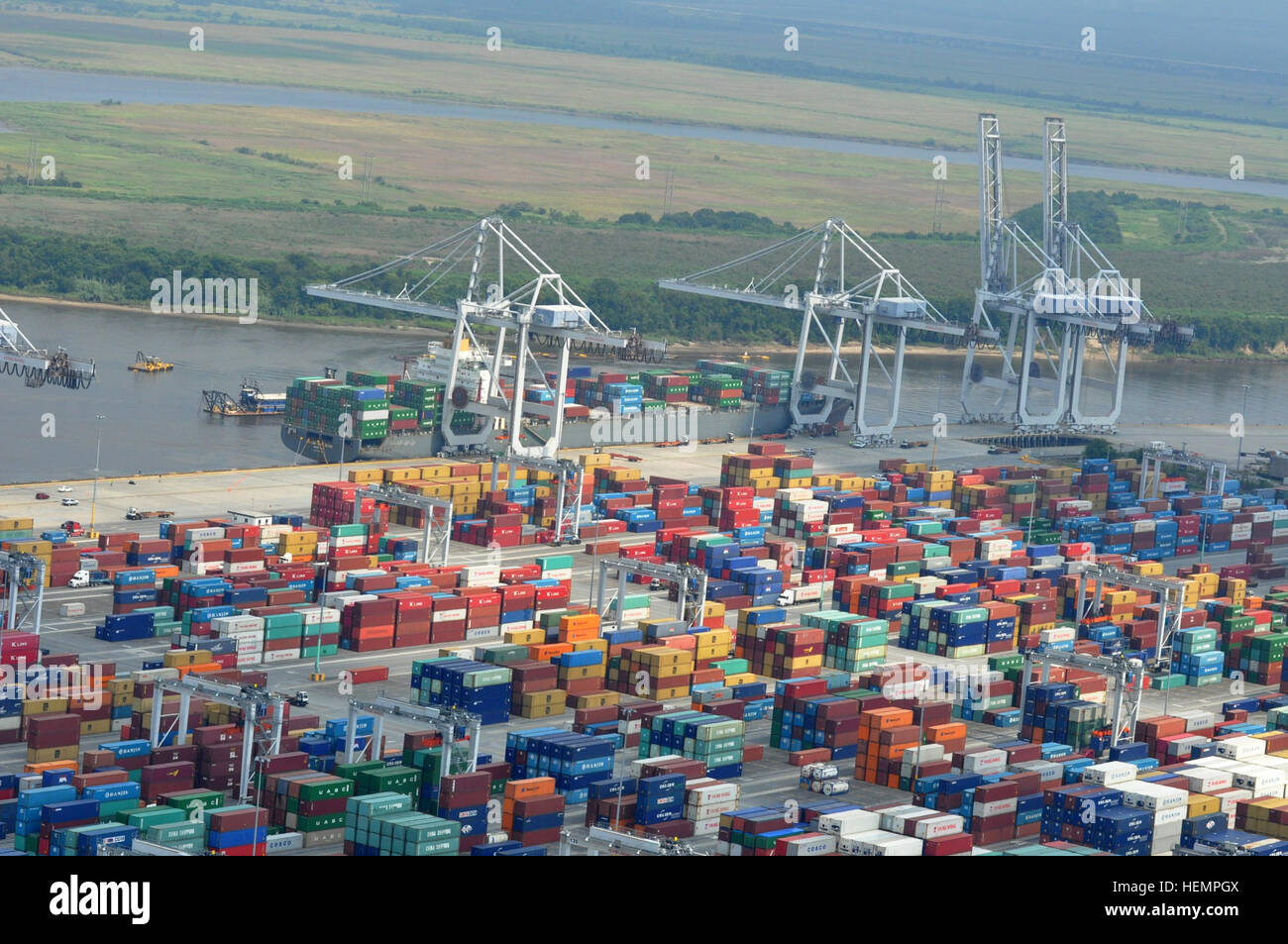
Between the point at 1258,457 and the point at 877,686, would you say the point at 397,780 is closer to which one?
the point at 877,686

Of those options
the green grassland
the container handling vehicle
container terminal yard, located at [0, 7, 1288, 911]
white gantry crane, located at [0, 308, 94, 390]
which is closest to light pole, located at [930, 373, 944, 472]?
container terminal yard, located at [0, 7, 1288, 911]

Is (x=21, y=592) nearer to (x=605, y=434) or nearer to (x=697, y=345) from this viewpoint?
(x=605, y=434)

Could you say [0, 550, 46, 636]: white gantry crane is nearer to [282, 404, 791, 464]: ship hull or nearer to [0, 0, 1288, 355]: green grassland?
[282, 404, 791, 464]: ship hull

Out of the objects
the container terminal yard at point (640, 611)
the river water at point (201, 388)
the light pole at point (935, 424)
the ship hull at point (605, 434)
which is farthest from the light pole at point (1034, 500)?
the river water at point (201, 388)

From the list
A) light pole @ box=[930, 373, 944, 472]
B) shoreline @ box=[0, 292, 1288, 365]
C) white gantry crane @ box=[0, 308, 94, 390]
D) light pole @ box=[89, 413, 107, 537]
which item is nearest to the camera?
light pole @ box=[89, 413, 107, 537]

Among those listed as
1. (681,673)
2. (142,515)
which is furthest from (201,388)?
(681,673)

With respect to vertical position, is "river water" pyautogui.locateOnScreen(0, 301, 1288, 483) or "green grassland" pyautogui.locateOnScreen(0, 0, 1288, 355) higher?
"green grassland" pyautogui.locateOnScreen(0, 0, 1288, 355)

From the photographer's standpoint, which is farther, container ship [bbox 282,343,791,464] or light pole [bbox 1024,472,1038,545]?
container ship [bbox 282,343,791,464]
